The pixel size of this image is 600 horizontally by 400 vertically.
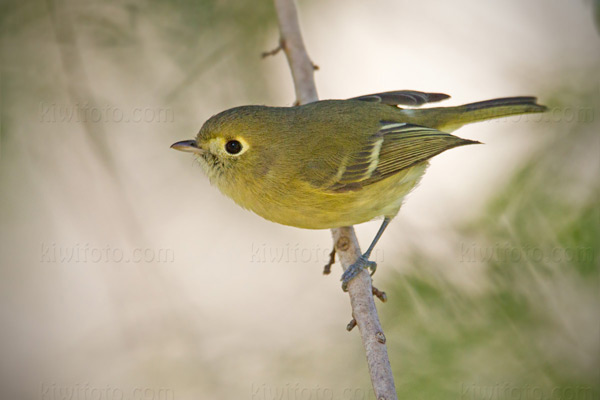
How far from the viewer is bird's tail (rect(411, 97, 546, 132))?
3.50 metres

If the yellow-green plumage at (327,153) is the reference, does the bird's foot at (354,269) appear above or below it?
below

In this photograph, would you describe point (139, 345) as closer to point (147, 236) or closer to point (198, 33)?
point (147, 236)

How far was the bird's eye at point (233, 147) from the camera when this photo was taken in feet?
10.2

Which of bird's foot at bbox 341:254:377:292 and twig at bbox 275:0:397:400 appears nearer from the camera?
twig at bbox 275:0:397:400

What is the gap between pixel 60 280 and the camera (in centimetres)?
479

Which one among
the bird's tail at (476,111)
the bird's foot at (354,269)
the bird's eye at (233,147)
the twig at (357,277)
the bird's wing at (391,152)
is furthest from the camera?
the bird's tail at (476,111)

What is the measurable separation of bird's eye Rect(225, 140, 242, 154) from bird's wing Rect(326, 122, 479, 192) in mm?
532

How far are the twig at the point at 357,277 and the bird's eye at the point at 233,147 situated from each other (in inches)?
28.8

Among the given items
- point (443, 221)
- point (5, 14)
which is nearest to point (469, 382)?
point (443, 221)

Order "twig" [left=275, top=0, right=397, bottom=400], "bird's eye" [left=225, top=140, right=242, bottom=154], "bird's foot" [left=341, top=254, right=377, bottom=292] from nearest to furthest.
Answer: "twig" [left=275, top=0, right=397, bottom=400] → "bird's foot" [left=341, top=254, right=377, bottom=292] → "bird's eye" [left=225, top=140, right=242, bottom=154]

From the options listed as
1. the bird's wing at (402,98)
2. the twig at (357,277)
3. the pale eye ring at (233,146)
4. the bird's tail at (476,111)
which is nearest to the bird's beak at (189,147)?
the pale eye ring at (233,146)

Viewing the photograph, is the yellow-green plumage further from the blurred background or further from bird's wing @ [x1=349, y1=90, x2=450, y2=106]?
the blurred background

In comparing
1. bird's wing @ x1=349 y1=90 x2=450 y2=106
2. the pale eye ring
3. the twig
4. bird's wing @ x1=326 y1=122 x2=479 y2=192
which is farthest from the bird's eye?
bird's wing @ x1=349 y1=90 x2=450 y2=106

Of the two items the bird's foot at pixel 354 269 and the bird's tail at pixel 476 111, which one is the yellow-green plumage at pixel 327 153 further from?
the bird's foot at pixel 354 269
